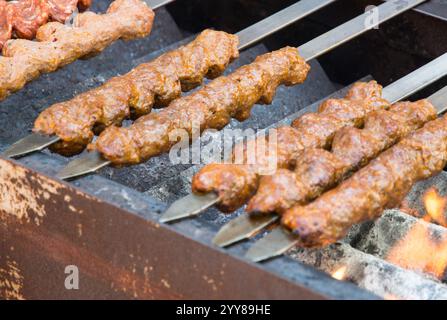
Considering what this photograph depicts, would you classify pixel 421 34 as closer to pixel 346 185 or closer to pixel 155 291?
pixel 346 185

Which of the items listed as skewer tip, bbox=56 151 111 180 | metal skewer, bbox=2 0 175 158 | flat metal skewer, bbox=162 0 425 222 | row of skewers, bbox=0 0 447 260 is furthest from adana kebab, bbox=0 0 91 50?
flat metal skewer, bbox=162 0 425 222

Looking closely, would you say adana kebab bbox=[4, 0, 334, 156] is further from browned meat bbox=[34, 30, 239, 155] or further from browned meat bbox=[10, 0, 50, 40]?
browned meat bbox=[10, 0, 50, 40]

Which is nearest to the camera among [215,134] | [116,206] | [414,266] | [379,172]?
[116,206]

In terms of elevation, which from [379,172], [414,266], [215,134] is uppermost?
[379,172]

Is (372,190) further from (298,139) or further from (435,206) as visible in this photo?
(435,206)

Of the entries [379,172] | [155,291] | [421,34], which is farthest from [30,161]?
[421,34]

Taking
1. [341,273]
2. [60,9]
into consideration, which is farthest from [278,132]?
[60,9]
